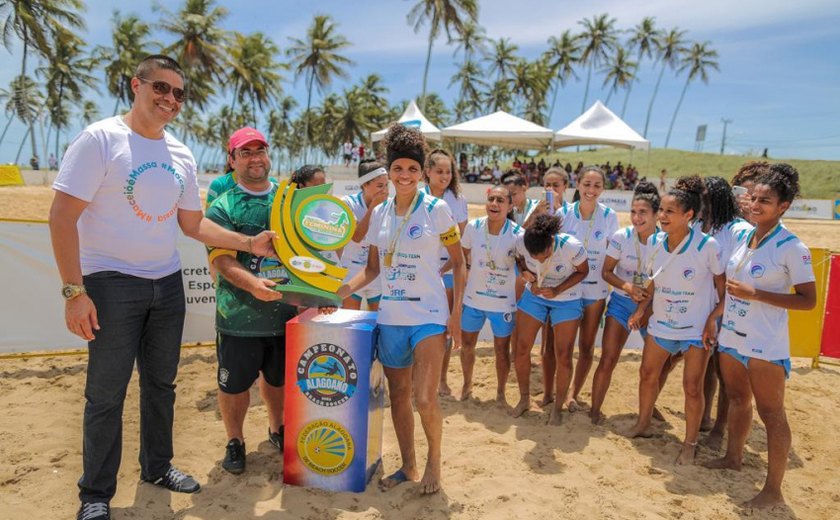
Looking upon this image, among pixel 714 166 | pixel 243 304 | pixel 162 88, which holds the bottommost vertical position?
pixel 243 304

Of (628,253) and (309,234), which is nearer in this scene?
(309,234)

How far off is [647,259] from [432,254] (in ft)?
6.28

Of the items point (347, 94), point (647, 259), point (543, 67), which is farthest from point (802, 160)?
point (647, 259)

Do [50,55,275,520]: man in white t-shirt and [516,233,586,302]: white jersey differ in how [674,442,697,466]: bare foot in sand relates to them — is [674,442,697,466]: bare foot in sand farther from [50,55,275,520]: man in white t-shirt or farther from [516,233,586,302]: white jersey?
[50,55,275,520]: man in white t-shirt

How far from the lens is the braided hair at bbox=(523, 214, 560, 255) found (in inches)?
159

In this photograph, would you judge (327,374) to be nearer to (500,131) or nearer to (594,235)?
(594,235)

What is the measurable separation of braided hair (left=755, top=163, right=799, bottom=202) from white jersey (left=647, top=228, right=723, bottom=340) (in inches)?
23.6

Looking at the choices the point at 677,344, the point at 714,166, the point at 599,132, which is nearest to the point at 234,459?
the point at 677,344

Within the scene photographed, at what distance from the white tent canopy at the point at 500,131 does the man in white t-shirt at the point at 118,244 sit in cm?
1810

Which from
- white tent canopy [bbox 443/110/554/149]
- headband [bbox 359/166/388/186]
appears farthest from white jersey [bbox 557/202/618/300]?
white tent canopy [bbox 443/110/554/149]

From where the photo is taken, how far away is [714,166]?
52781mm

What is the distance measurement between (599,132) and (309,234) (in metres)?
20.8

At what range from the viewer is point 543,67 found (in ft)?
174

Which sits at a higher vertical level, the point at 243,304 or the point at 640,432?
the point at 243,304
